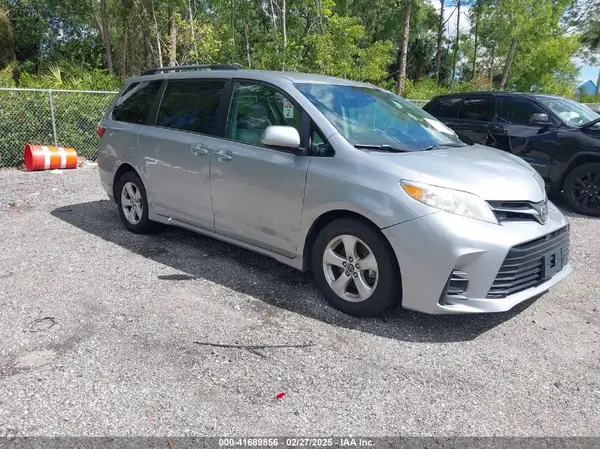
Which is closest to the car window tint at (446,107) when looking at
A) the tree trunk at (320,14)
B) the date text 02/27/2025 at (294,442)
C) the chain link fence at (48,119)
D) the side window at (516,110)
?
the side window at (516,110)

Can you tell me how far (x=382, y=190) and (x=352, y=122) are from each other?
0.83 meters

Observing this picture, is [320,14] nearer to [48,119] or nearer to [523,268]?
[48,119]

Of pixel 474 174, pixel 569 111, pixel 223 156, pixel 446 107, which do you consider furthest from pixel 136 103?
pixel 569 111

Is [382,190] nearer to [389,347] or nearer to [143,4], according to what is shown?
[389,347]

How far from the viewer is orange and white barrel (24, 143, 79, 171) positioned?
30.7ft

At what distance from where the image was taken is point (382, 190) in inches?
130

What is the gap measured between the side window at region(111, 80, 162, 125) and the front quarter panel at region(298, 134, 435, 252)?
98.9 inches

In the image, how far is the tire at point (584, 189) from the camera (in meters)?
6.97

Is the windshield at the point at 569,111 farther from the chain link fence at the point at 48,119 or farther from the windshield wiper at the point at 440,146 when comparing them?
the chain link fence at the point at 48,119

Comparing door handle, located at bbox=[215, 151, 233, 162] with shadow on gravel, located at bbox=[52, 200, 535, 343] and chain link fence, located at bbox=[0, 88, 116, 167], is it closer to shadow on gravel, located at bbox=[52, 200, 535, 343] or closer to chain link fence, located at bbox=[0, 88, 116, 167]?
shadow on gravel, located at bbox=[52, 200, 535, 343]

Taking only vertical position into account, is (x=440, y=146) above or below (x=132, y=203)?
above

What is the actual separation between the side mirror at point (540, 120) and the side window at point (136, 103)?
5.57 metres

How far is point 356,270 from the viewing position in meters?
3.50

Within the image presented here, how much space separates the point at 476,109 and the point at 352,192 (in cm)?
592
